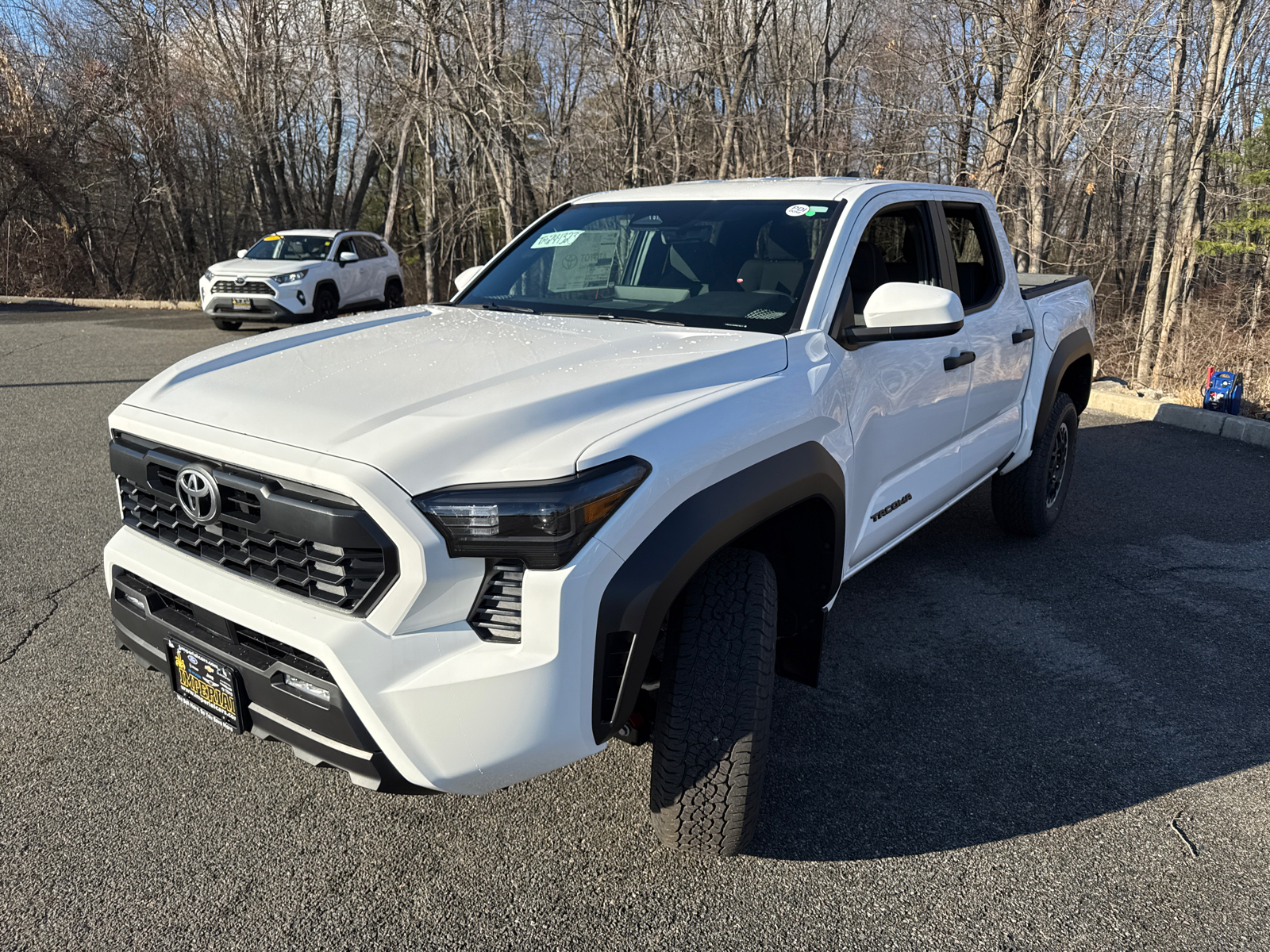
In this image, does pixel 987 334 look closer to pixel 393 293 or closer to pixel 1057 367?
pixel 1057 367

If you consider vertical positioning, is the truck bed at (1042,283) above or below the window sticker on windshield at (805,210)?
below

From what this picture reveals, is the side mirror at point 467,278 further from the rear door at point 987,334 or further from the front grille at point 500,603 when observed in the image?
the front grille at point 500,603

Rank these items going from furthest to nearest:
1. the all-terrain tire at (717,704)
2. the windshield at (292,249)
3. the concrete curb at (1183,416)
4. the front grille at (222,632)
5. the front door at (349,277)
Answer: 1. the front door at (349,277)
2. the windshield at (292,249)
3. the concrete curb at (1183,416)
4. the all-terrain tire at (717,704)
5. the front grille at (222,632)

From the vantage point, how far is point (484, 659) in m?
1.99

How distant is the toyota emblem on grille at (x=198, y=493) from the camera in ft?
7.29

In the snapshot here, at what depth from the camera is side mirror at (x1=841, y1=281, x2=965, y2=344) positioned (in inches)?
113

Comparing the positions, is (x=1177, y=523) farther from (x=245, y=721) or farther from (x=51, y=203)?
(x=51, y=203)

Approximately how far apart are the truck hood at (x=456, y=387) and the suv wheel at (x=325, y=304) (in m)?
12.2

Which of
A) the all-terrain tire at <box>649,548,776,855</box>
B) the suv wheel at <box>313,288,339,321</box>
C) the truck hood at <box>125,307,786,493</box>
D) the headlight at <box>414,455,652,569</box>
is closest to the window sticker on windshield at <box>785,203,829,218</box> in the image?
the truck hood at <box>125,307,786,493</box>

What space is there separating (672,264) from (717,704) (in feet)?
5.92

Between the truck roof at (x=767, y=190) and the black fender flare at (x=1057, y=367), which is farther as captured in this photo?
the black fender flare at (x=1057, y=367)

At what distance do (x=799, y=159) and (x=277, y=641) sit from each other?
50.5ft

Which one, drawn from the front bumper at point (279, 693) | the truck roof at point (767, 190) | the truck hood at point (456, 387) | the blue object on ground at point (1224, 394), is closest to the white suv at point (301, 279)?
the truck roof at point (767, 190)

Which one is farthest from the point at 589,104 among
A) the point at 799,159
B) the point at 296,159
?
the point at 296,159
